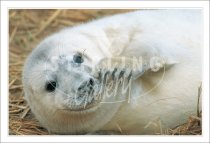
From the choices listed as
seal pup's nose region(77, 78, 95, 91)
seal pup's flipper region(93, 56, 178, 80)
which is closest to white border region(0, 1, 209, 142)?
seal pup's flipper region(93, 56, 178, 80)

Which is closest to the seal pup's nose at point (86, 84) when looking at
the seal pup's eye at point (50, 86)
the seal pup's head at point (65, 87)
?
the seal pup's head at point (65, 87)

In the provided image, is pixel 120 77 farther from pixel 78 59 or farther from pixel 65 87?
pixel 65 87

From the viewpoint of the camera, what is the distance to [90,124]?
9.69 feet

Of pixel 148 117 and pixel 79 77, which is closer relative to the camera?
pixel 79 77

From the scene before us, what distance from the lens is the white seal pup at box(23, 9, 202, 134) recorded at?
112 inches

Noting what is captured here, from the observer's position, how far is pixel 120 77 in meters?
3.02

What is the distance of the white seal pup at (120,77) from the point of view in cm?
284

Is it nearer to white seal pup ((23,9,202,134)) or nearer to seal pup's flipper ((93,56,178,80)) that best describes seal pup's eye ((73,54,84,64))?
white seal pup ((23,9,202,134))

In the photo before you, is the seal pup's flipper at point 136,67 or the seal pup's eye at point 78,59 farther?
the seal pup's flipper at point 136,67

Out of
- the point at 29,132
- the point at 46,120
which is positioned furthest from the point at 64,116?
the point at 29,132
